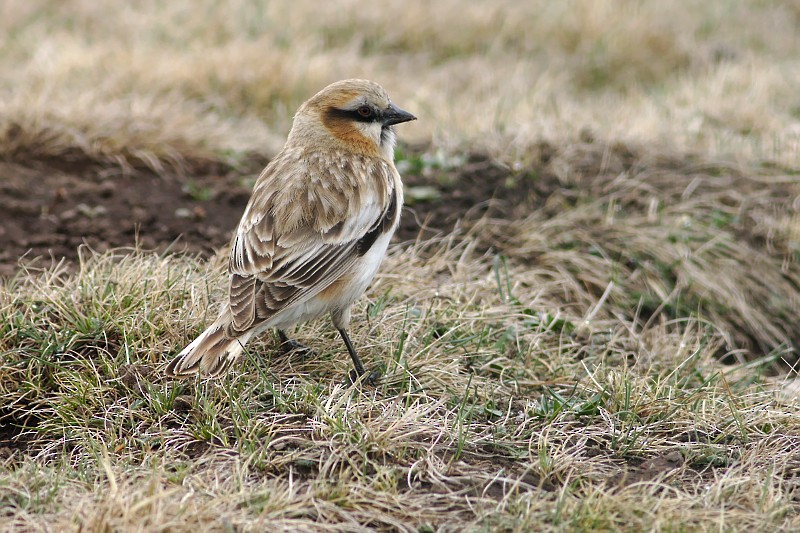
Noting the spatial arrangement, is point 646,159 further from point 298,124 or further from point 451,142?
point 298,124

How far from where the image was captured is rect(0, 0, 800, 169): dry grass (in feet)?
24.1

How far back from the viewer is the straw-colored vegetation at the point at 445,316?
12.1 feet

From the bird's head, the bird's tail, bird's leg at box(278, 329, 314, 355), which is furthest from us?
the bird's head

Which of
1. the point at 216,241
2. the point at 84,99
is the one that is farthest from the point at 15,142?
the point at 216,241

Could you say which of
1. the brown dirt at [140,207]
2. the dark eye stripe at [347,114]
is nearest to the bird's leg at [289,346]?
the dark eye stripe at [347,114]

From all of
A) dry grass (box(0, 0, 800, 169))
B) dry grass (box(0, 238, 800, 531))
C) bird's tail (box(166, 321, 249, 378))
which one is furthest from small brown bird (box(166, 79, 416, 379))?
dry grass (box(0, 0, 800, 169))

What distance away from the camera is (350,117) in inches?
203

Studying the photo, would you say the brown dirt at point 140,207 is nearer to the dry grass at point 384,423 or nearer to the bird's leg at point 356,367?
the dry grass at point 384,423

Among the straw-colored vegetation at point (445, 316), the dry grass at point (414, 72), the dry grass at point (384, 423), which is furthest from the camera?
the dry grass at point (414, 72)

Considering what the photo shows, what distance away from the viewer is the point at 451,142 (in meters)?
7.41

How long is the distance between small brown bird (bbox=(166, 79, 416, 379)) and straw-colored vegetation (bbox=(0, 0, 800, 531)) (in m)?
0.23

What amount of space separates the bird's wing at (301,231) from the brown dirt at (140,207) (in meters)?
1.21

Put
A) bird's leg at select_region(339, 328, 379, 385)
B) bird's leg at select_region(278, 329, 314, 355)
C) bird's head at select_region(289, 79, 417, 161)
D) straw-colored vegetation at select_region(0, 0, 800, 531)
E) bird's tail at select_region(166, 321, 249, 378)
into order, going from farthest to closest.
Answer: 1. bird's head at select_region(289, 79, 417, 161)
2. bird's leg at select_region(278, 329, 314, 355)
3. bird's leg at select_region(339, 328, 379, 385)
4. bird's tail at select_region(166, 321, 249, 378)
5. straw-colored vegetation at select_region(0, 0, 800, 531)

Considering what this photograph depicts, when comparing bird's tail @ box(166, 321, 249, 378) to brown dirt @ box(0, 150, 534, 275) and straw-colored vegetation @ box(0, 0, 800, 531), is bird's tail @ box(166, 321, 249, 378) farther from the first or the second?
brown dirt @ box(0, 150, 534, 275)
